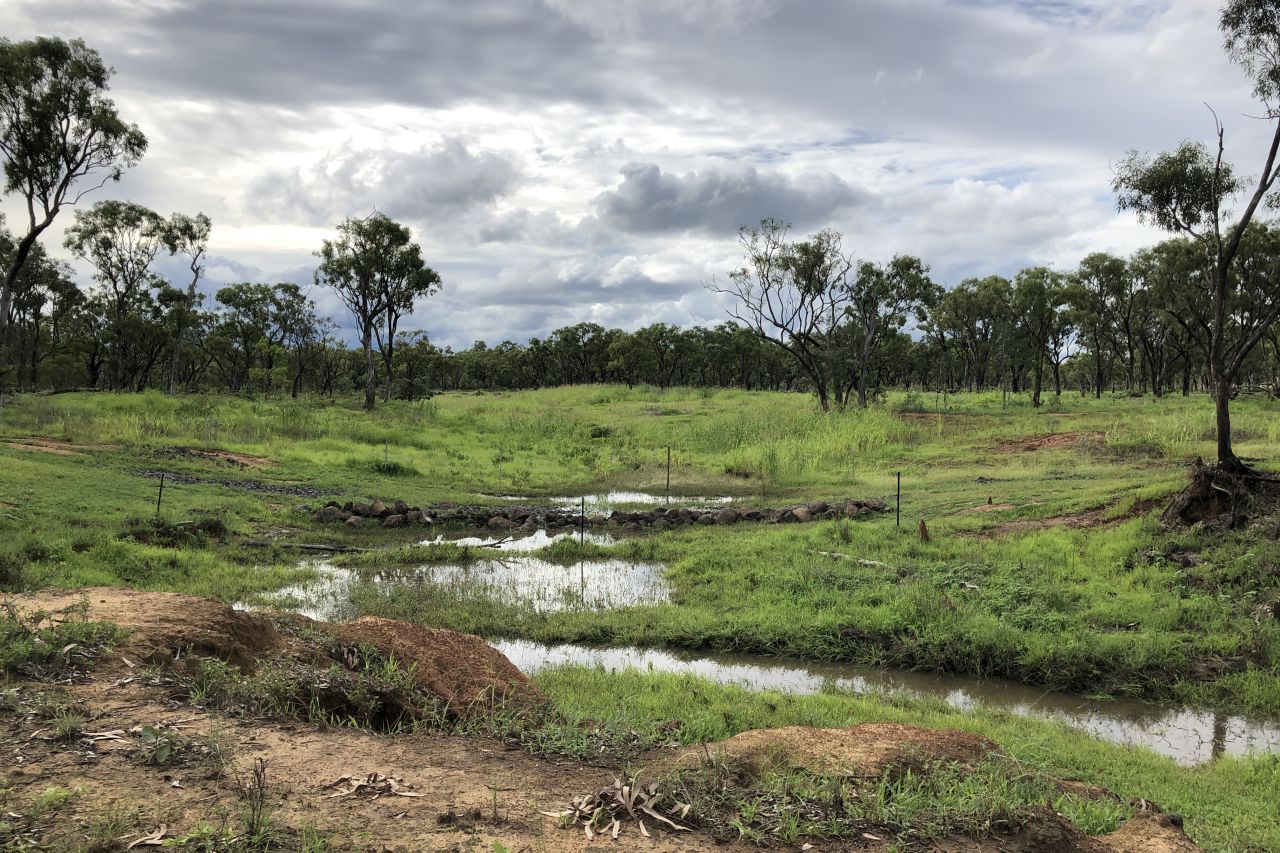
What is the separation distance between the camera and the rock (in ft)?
58.8

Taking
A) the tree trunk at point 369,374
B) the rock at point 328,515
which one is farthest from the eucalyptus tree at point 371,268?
the rock at point 328,515

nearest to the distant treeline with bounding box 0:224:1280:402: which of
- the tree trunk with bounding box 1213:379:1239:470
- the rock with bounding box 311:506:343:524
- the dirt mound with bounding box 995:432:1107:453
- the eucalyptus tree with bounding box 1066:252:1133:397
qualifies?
the eucalyptus tree with bounding box 1066:252:1133:397

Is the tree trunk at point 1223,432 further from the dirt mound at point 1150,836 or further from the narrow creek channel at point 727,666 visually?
the dirt mound at point 1150,836

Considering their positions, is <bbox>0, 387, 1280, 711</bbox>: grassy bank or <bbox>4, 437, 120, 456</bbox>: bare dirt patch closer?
<bbox>0, 387, 1280, 711</bbox>: grassy bank

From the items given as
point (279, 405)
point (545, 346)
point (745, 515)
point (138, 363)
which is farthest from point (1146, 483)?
point (545, 346)

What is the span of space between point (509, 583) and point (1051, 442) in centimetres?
2350

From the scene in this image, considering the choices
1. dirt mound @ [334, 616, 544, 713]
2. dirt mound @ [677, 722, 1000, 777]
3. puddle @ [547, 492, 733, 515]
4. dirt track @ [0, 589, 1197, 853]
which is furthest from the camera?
puddle @ [547, 492, 733, 515]

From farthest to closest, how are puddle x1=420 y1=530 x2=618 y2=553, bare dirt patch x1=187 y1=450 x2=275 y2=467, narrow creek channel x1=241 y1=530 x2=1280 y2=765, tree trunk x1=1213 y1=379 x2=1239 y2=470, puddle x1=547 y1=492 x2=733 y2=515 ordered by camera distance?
bare dirt patch x1=187 y1=450 x2=275 y2=467 < puddle x1=547 y1=492 x2=733 y2=515 < puddle x1=420 y1=530 x2=618 y2=553 < tree trunk x1=1213 y1=379 x2=1239 y2=470 < narrow creek channel x1=241 y1=530 x2=1280 y2=765

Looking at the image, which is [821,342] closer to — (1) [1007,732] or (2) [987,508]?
(2) [987,508]

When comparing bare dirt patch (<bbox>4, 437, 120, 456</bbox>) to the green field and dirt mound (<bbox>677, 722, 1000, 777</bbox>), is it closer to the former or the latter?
the green field

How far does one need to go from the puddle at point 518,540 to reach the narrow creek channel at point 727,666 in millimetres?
1110

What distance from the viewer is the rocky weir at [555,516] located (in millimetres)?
18141

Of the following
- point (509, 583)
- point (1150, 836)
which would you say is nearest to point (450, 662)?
point (1150, 836)

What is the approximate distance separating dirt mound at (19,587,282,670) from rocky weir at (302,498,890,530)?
10.6m
